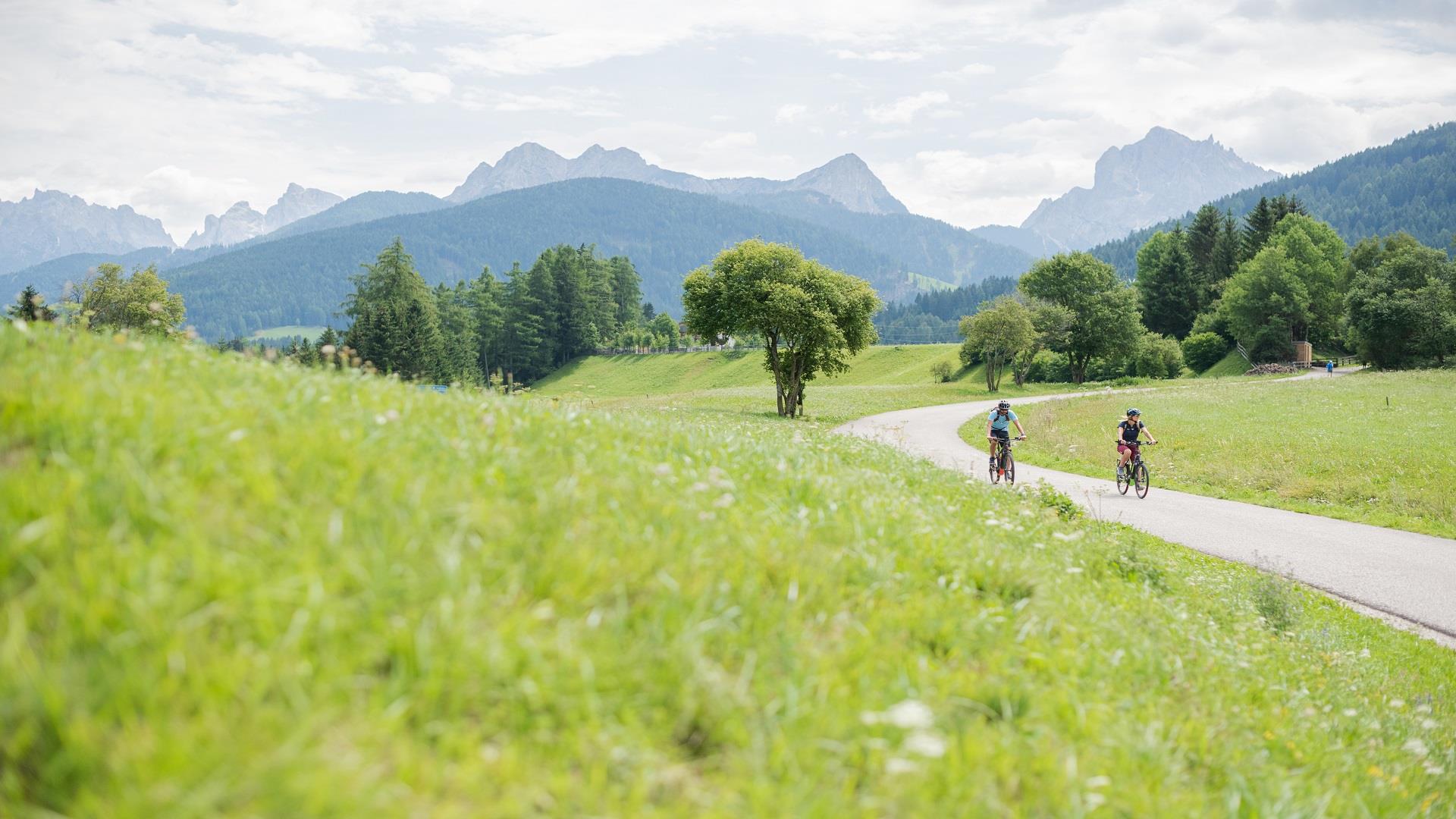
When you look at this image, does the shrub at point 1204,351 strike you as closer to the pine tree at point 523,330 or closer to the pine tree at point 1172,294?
the pine tree at point 1172,294

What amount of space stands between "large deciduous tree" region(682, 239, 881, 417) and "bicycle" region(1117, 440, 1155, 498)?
73.4ft

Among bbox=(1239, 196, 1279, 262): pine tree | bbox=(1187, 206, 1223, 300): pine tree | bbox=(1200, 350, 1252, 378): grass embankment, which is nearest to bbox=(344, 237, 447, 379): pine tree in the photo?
bbox=(1200, 350, 1252, 378): grass embankment

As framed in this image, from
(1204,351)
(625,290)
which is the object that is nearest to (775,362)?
(1204,351)

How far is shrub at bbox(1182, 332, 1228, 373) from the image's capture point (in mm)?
101625

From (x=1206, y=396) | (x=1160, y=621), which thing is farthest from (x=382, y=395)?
(x=1206, y=396)

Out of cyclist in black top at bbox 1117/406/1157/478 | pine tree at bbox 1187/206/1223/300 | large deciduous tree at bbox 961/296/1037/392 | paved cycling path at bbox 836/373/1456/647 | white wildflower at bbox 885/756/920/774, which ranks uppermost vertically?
pine tree at bbox 1187/206/1223/300

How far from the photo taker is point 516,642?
3.10 meters

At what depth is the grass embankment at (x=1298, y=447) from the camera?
2086 cm

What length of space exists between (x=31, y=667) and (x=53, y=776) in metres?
0.33

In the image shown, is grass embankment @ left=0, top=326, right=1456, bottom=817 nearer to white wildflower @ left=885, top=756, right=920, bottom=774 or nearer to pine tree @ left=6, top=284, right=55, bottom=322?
white wildflower @ left=885, top=756, right=920, bottom=774

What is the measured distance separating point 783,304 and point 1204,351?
82.2 metres

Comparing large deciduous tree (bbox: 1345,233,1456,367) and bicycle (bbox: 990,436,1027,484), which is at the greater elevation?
large deciduous tree (bbox: 1345,233,1456,367)

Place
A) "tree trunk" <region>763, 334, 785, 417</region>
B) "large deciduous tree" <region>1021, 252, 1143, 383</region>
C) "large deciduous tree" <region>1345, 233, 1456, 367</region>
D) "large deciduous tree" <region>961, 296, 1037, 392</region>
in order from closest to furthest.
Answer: "tree trunk" <region>763, 334, 785, 417</region>, "large deciduous tree" <region>1345, 233, 1456, 367</region>, "large deciduous tree" <region>961, 296, 1037, 392</region>, "large deciduous tree" <region>1021, 252, 1143, 383</region>

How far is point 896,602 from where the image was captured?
15.5ft
